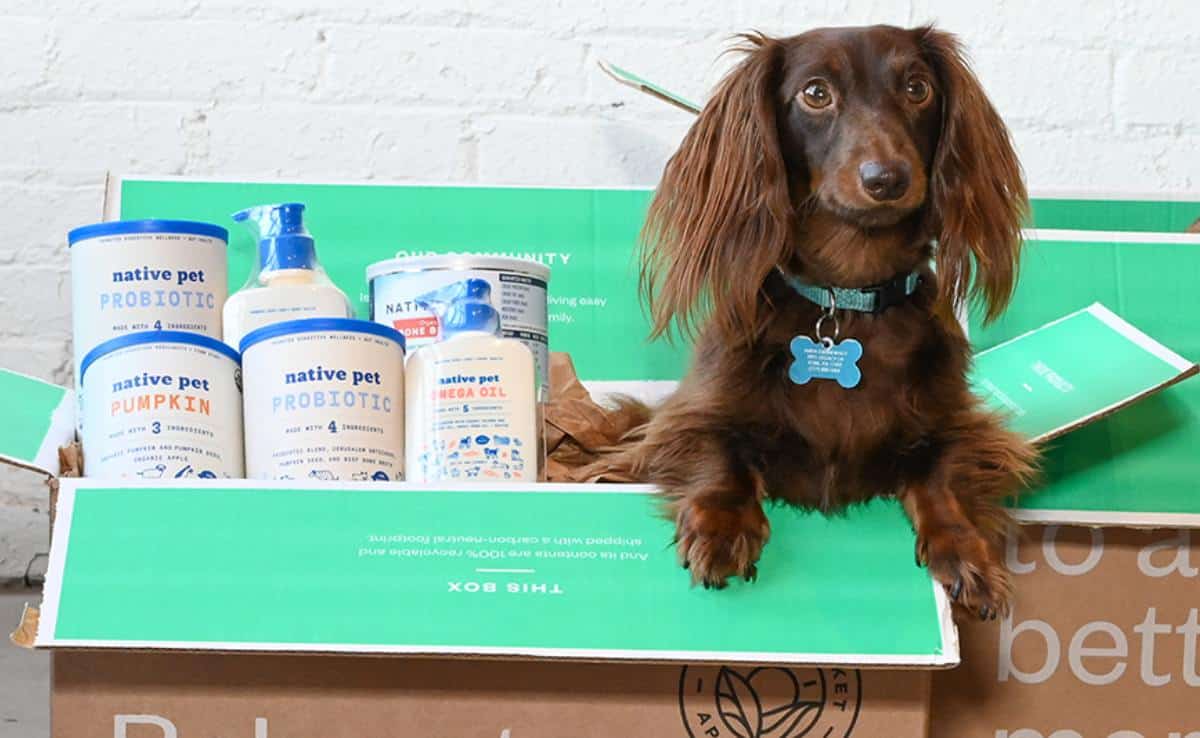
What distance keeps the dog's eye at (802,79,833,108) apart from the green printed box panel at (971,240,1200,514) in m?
0.33

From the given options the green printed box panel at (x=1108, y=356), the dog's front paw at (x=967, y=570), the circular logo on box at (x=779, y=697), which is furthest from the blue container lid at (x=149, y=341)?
the green printed box panel at (x=1108, y=356)

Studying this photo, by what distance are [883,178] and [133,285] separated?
2.13ft

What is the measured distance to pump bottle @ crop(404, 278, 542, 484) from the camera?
1113mm

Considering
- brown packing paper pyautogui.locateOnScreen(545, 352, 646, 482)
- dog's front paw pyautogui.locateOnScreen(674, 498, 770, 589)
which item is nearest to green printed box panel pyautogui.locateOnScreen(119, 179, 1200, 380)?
brown packing paper pyautogui.locateOnScreen(545, 352, 646, 482)

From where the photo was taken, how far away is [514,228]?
59.7 inches

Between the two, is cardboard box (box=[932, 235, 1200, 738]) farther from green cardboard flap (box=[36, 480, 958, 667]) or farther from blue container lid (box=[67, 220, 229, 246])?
blue container lid (box=[67, 220, 229, 246])

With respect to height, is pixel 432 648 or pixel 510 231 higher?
pixel 510 231

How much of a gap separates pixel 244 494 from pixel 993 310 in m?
0.67

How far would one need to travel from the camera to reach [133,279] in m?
1.20

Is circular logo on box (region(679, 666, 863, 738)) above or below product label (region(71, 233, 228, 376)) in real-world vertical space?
below

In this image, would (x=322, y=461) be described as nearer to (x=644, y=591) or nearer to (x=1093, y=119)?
(x=644, y=591)

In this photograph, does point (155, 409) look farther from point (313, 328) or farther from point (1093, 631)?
point (1093, 631)

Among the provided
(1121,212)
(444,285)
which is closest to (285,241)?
(444,285)

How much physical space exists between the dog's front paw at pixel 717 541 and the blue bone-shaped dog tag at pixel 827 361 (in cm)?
16
